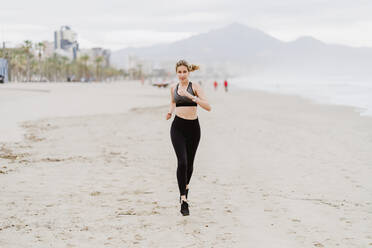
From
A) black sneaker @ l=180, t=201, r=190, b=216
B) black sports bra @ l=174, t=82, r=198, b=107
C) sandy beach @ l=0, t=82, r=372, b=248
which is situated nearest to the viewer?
sandy beach @ l=0, t=82, r=372, b=248

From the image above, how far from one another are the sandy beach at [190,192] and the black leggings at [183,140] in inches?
19.9

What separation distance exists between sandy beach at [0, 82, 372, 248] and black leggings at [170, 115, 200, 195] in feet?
1.66

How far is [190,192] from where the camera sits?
6574 mm

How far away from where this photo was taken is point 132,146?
36.0 ft

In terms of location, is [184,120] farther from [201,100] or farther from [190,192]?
[190,192]

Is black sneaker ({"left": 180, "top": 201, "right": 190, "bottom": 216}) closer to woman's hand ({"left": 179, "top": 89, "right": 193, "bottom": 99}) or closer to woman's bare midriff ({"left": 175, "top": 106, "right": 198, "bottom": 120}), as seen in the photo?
woman's bare midriff ({"left": 175, "top": 106, "right": 198, "bottom": 120})

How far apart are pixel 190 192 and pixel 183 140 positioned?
1492 mm

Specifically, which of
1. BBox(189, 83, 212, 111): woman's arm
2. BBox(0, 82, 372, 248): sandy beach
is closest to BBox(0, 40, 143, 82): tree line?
BBox(0, 82, 372, 248): sandy beach

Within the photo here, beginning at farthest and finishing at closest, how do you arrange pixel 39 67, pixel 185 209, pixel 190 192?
pixel 39 67
pixel 190 192
pixel 185 209

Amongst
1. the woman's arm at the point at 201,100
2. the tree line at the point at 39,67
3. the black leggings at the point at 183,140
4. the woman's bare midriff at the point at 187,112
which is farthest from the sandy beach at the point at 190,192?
the tree line at the point at 39,67

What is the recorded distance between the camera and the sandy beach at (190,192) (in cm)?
467

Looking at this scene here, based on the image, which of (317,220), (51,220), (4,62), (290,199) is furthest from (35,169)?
(4,62)

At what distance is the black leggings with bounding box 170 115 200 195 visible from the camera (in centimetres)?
532

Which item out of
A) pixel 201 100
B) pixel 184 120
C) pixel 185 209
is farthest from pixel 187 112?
pixel 185 209
